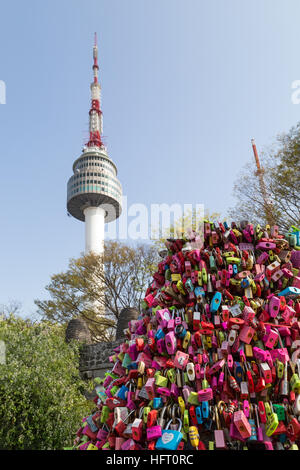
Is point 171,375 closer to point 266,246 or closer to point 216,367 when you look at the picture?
point 216,367

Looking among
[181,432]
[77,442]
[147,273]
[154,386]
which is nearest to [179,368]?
[154,386]

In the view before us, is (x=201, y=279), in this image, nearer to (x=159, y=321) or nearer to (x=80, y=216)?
(x=159, y=321)

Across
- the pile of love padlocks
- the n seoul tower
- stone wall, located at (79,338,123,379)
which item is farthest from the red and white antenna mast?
the pile of love padlocks

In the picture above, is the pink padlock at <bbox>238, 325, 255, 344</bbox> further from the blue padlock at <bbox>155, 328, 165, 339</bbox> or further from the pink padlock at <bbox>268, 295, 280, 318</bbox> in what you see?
the blue padlock at <bbox>155, 328, 165, 339</bbox>

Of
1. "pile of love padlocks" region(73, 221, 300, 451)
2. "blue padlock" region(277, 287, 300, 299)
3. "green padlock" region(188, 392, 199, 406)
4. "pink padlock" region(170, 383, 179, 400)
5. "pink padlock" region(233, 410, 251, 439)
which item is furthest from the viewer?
"blue padlock" region(277, 287, 300, 299)

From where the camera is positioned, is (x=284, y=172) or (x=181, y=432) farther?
(x=284, y=172)

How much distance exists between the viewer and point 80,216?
6044cm

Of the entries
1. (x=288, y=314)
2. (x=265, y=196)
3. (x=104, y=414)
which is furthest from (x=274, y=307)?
(x=265, y=196)

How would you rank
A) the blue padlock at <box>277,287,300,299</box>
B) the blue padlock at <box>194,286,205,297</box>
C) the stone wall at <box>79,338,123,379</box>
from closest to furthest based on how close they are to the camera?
the blue padlock at <box>277,287,300,299</box> < the blue padlock at <box>194,286,205,297</box> < the stone wall at <box>79,338,123,379</box>

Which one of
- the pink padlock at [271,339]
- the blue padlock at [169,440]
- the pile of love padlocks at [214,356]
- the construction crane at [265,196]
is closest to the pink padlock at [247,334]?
the pile of love padlocks at [214,356]

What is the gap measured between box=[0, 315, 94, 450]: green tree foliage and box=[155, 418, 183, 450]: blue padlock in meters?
5.24

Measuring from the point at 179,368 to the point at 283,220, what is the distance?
13.3m

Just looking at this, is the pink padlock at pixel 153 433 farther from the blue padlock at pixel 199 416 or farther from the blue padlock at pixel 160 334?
the blue padlock at pixel 160 334

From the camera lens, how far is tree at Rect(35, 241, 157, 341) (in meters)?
20.2
